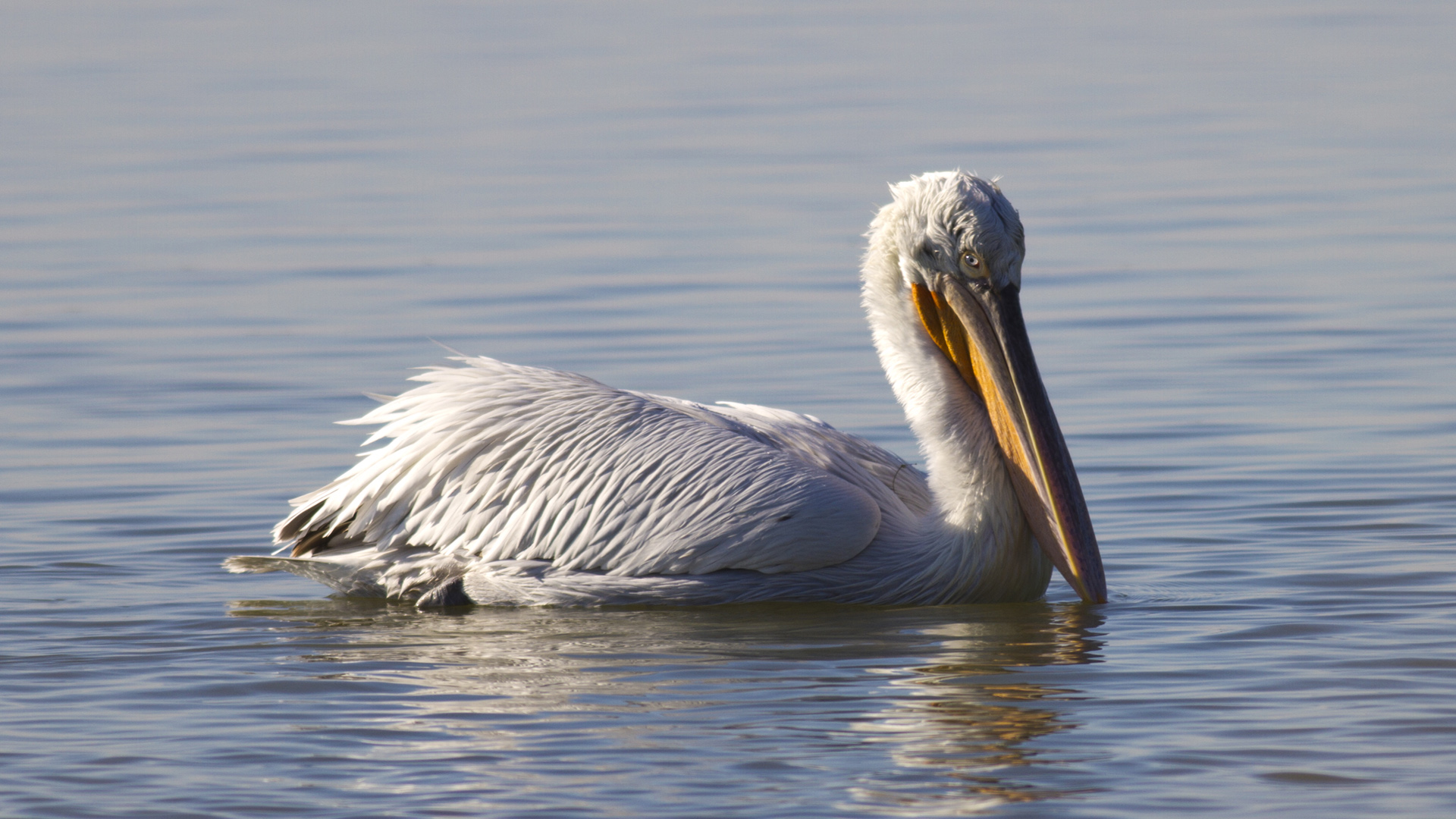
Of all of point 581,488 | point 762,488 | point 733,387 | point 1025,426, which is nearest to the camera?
point 762,488

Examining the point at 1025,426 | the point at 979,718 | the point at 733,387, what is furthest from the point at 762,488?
the point at 733,387

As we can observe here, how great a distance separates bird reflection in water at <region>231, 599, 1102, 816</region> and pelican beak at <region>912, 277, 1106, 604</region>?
184 millimetres

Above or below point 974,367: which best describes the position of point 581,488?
below

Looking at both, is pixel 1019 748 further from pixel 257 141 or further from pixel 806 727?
pixel 257 141

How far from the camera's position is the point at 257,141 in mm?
16984

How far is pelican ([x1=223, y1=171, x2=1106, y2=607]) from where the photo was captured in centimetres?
Result: 633

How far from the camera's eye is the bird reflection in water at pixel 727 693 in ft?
16.1

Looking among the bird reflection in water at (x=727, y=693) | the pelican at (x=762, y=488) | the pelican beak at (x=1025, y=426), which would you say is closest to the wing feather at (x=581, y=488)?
the pelican at (x=762, y=488)

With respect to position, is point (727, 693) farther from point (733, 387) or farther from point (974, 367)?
point (733, 387)

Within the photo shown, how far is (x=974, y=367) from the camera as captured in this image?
21.7ft

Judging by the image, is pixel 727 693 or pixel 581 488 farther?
pixel 581 488

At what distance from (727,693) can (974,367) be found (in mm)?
1496

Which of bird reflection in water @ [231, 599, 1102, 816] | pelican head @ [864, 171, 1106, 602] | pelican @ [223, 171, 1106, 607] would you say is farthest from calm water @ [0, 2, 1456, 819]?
pelican head @ [864, 171, 1106, 602]

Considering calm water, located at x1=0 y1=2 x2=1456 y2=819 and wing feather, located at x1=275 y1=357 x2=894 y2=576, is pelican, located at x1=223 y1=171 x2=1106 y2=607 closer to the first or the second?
wing feather, located at x1=275 y1=357 x2=894 y2=576
